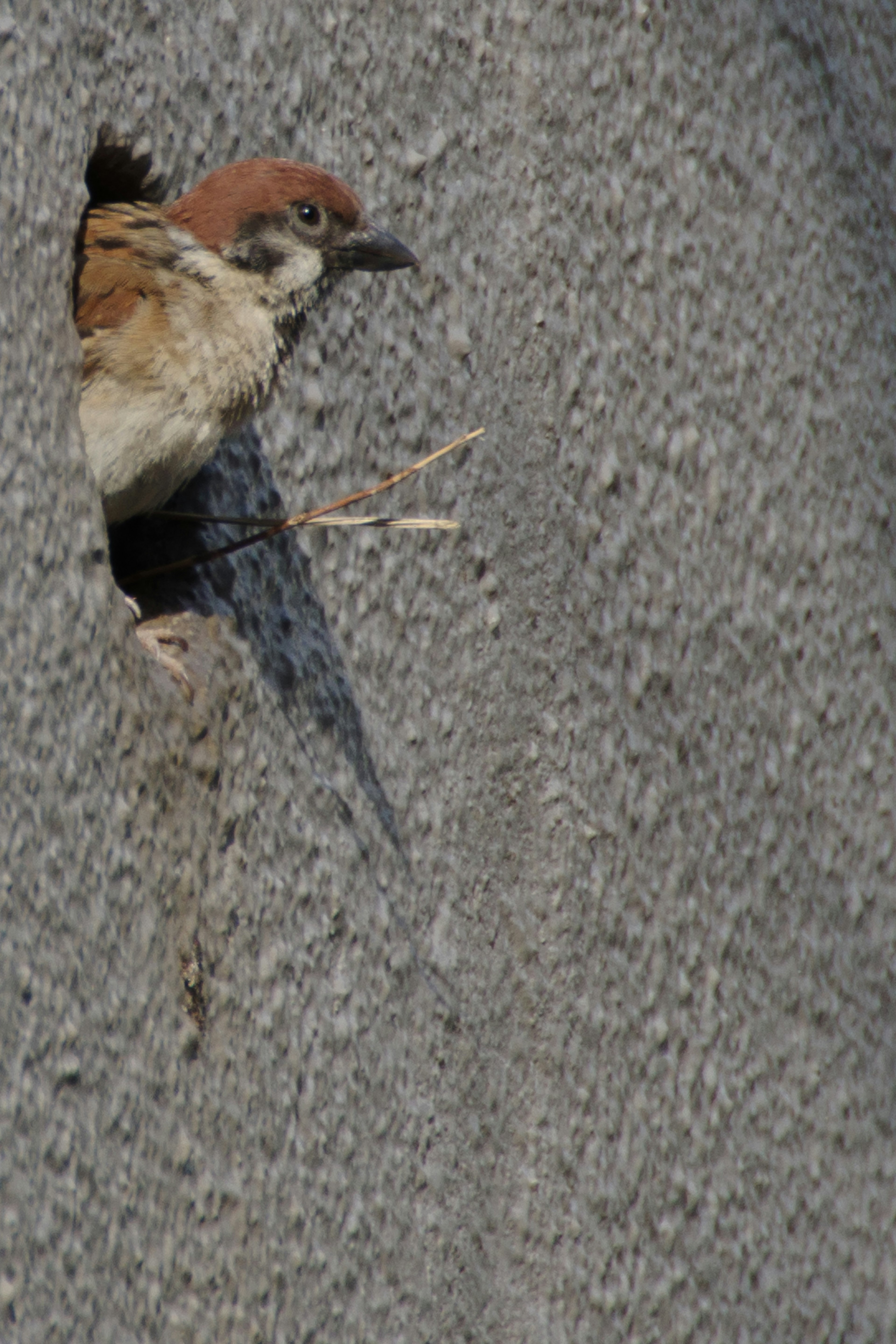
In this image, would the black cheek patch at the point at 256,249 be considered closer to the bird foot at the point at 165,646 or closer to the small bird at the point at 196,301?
the small bird at the point at 196,301

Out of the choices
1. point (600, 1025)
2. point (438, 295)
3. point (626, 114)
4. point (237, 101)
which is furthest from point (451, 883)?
point (626, 114)

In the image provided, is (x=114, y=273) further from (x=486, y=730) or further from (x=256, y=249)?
(x=486, y=730)

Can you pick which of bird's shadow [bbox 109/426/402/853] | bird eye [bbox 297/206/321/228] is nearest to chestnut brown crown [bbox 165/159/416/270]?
bird eye [bbox 297/206/321/228]

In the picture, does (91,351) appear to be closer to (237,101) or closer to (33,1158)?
(237,101)

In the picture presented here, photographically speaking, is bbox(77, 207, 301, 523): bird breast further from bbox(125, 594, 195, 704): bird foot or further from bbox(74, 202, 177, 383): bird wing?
bbox(125, 594, 195, 704): bird foot

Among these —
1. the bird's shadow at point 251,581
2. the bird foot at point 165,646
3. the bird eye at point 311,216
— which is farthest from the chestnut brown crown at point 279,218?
the bird foot at point 165,646

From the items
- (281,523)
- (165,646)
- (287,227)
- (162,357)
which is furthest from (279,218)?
(165,646)
